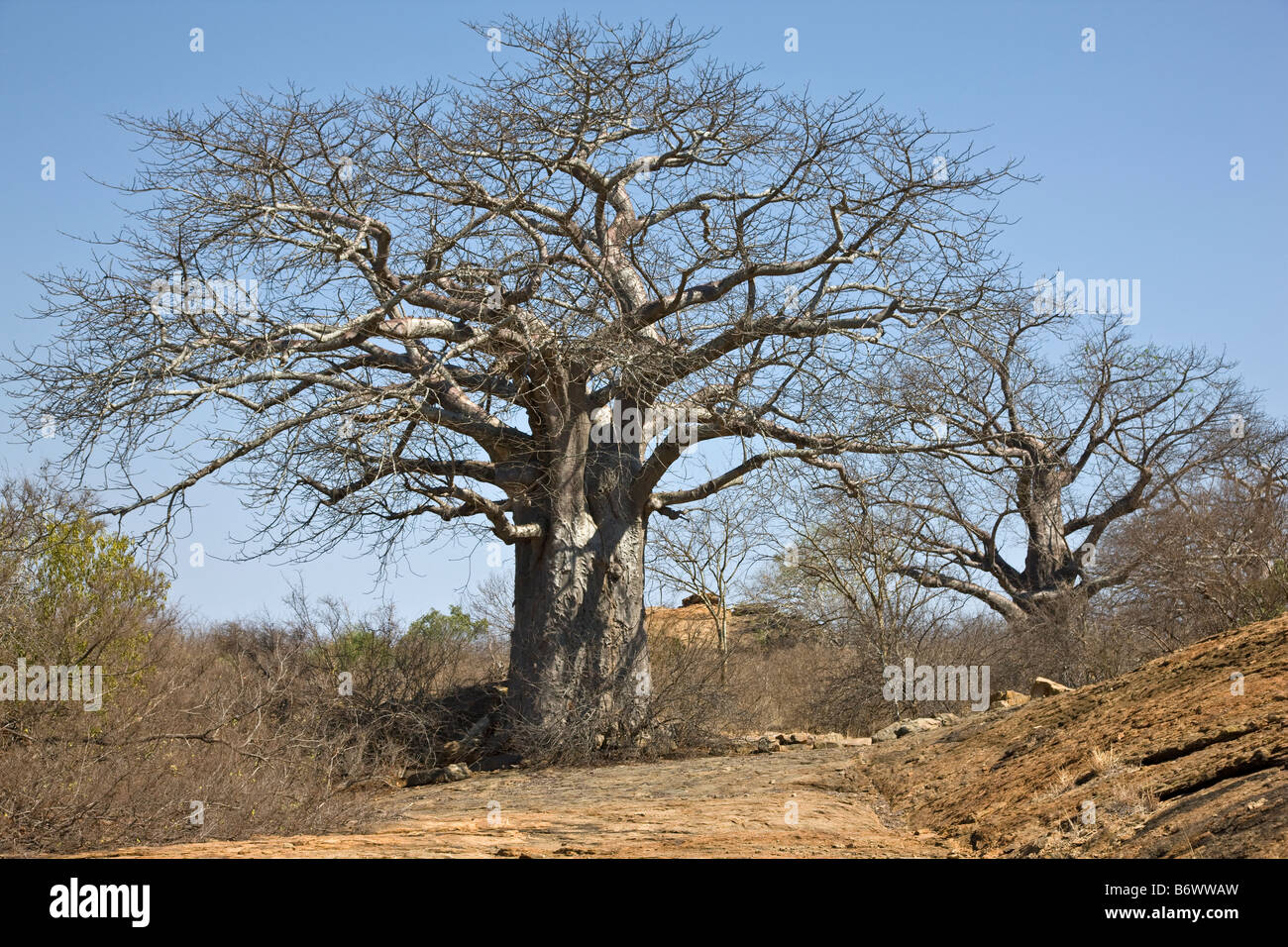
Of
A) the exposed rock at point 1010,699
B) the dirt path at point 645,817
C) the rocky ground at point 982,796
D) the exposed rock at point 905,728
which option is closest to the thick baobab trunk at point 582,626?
the dirt path at point 645,817

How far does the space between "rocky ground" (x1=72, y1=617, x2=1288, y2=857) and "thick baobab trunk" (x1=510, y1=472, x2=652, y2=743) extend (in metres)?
2.08

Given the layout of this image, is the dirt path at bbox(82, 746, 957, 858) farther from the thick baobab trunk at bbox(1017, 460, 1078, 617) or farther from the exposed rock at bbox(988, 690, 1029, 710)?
the thick baobab trunk at bbox(1017, 460, 1078, 617)

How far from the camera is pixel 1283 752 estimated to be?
16.9 ft

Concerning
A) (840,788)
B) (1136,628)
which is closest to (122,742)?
(840,788)

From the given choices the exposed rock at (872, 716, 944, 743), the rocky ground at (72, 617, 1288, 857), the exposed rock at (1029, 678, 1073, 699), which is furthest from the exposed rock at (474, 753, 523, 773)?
the exposed rock at (1029, 678, 1073, 699)

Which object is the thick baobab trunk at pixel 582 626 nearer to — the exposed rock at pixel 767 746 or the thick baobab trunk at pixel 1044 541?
the exposed rock at pixel 767 746

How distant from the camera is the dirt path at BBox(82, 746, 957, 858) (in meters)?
6.37

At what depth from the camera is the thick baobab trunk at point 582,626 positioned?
1280 centimetres

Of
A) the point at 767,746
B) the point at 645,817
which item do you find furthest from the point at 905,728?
the point at 645,817

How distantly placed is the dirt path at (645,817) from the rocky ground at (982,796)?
29 millimetres

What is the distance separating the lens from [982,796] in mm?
7262

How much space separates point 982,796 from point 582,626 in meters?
6.58
